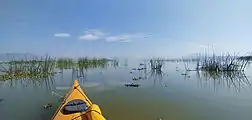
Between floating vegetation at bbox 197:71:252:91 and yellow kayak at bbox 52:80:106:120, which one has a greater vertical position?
yellow kayak at bbox 52:80:106:120

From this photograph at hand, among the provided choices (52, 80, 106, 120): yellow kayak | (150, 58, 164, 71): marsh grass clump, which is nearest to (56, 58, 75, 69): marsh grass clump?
(150, 58, 164, 71): marsh grass clump

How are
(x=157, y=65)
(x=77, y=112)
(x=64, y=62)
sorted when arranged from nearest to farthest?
(x=77, y=112) < (x=157, y=65) < (x=64, y=62)

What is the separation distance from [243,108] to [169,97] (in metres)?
2.66

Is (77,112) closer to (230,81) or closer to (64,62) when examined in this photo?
(230,81)

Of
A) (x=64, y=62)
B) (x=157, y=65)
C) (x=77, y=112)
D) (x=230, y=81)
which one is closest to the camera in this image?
(x=77, y=112)

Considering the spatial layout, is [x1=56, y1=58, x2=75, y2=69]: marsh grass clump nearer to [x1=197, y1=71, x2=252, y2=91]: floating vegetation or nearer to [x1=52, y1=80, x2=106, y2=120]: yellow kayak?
[x1=197, y1=71, x2=252, y2=91]: floating vegetation

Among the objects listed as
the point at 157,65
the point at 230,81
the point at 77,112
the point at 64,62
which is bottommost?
the point at 230,81

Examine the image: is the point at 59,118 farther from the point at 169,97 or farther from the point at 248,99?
the point at 248,99

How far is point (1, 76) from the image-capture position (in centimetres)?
1563

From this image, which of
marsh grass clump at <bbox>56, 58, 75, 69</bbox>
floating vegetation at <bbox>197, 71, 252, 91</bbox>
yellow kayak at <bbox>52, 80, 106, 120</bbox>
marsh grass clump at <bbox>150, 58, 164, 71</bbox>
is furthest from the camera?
marsh grass clump at <bbox>56, 58, 75, 69</bbox>

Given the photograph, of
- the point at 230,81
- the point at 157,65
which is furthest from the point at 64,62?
the point at 230,81

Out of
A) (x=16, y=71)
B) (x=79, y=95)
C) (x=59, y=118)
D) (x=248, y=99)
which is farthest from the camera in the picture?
(x=16, y=71)

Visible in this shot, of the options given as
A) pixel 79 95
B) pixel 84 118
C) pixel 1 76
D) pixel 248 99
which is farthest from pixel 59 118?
pixel 1 76

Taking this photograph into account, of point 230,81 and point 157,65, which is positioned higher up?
point 157,65
